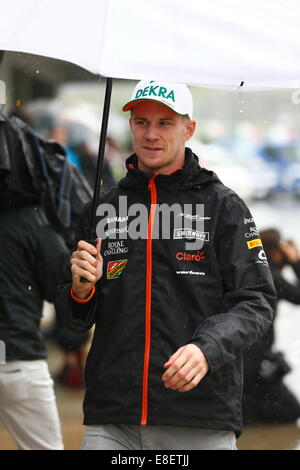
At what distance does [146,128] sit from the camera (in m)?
3.45

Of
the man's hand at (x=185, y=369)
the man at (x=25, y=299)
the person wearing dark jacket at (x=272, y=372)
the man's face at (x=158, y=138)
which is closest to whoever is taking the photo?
the man's hand at (x=185, y=369)

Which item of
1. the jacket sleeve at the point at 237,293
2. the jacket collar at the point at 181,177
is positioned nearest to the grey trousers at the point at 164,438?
the jacket sleeve at the point at 237,293

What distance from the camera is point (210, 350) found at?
299 centimetres

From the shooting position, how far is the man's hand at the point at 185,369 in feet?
9.52

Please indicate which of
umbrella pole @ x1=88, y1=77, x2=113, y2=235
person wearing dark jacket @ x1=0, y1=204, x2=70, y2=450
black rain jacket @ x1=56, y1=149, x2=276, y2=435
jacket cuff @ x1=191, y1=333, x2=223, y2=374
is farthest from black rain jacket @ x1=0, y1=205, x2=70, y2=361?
jacket cuff @ x1=191, y1=333, x2=223, y2=374

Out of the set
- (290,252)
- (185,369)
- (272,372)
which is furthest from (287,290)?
(185,369)

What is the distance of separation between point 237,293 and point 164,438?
596mm

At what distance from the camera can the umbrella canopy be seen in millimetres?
3209

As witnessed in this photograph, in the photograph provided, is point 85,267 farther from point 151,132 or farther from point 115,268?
point 151,132

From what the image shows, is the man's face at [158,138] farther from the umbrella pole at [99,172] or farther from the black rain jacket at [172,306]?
the umbrella pole at [99,172]

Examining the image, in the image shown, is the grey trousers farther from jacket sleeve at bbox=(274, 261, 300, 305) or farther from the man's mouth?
jacket sleeve at bbox=(274, 261, 300, 305)

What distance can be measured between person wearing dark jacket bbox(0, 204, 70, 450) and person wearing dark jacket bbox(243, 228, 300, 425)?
136 centimetres
